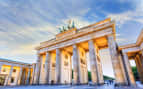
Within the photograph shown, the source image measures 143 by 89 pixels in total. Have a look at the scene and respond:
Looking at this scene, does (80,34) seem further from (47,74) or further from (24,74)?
(24,74)

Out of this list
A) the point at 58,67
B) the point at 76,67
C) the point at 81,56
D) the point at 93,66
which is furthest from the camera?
the point at 81,56

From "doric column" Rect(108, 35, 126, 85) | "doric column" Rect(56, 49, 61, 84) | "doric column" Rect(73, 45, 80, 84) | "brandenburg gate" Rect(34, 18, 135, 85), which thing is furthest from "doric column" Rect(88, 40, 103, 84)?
"doric column" Rect(56, 49, 61, 84)

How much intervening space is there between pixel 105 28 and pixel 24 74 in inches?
1617

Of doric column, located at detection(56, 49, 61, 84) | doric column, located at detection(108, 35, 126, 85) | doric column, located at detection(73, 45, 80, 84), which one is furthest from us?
doric column, located at detection(56, 49, 61, 84)

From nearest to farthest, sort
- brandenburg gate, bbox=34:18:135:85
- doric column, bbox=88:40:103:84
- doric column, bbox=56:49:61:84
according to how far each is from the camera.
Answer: brandenburg gate, bbox=34:18:135:85 < doric column, bbox=88:40:103:84 < doric column, bbox=56:49:61:84

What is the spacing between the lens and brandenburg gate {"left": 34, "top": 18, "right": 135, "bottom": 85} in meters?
15.9

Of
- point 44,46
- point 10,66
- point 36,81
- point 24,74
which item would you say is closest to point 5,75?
point 10,66

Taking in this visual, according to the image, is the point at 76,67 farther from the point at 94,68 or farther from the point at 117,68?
the point at 117,68

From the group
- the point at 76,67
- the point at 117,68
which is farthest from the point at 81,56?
the point at 117,68

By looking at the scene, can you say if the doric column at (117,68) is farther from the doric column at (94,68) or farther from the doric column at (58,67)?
the doric column at (58,67)

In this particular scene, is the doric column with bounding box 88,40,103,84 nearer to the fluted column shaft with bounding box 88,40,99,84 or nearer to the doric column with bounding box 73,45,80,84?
the fluted column shaft with bounding box 88,40,99,84

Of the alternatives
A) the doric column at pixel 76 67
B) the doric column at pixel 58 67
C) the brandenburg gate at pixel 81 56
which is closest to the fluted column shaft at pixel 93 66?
the brandenburg gate at pixel 81 56

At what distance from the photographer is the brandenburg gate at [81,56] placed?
15930 millimetres

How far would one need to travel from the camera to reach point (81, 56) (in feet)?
74.4
